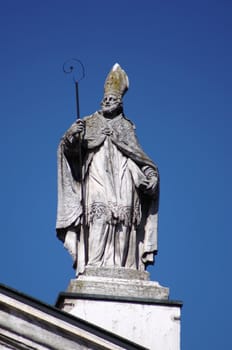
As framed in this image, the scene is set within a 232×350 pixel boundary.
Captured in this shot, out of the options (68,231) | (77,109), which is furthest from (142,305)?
(77,109)

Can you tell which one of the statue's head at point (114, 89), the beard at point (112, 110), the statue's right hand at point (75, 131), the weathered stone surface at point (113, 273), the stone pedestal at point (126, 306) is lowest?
the stone pedestal at point (126, 306)

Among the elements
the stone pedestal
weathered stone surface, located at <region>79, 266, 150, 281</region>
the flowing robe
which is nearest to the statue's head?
the flowing robe

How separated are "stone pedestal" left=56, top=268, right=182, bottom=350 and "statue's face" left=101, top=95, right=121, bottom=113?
3046 millimetres

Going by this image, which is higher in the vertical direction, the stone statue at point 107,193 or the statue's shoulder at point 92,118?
the statue's shoulder at point 92,118

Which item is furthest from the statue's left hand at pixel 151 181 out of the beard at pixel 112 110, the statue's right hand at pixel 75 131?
the statue's right hand at pixel 75 131

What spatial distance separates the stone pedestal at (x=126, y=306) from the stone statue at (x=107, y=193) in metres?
0.39

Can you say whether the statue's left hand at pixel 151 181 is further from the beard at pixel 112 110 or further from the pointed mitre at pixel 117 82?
the pointed mitre at pixel 117 82

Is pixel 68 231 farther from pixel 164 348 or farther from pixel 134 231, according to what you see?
pixel 164 348

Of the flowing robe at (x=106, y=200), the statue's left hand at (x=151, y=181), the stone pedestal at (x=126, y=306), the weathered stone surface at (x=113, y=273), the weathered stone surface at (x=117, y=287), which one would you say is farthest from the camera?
the statue's left hand at (x=151, y=181)

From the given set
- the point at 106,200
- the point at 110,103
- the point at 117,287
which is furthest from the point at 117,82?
the point at 117,287

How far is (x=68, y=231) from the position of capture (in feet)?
72.9

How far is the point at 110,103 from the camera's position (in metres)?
23.2

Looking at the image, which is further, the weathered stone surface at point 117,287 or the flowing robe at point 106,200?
the flowing robe at point 106,200

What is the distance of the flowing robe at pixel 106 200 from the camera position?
2200cm
